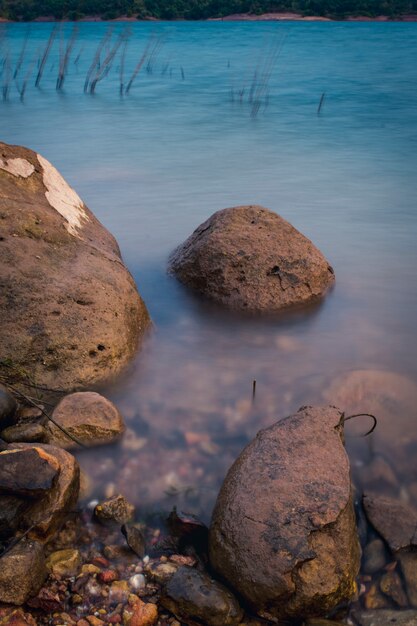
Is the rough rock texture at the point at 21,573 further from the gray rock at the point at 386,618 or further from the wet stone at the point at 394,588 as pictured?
the wet stone at the point at 394,588

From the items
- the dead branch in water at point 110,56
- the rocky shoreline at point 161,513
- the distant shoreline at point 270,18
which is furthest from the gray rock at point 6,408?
the distant shoreline at point 270,18

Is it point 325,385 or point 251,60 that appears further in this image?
point 251,60

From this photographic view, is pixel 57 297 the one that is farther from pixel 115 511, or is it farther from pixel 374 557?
pixel 374 557

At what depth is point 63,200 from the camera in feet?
17.5

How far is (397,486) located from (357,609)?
0.86m

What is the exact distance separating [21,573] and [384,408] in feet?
7.79

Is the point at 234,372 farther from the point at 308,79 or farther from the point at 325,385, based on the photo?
the point at 308,79

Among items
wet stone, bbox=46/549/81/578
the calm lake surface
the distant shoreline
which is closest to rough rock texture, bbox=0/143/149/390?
the calm lake surface

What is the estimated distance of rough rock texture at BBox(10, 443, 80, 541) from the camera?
9.72 feet

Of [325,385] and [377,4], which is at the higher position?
[377,4]

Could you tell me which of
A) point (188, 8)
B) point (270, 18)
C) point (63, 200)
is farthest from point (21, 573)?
point (188, 8)

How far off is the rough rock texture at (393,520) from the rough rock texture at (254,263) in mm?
2221

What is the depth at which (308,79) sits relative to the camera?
22.0 m

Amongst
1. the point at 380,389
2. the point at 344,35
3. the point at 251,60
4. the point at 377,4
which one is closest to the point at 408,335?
the point at 380,389
